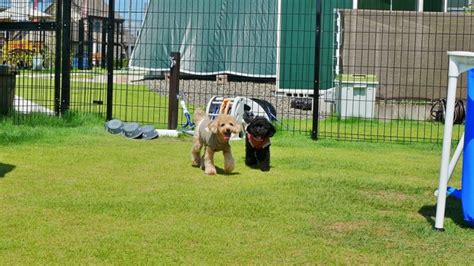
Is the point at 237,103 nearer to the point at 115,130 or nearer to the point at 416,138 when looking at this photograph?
the point at 115,130

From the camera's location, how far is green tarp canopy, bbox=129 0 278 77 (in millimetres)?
14000

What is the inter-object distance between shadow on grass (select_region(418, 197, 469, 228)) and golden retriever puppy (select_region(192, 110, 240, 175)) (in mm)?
1772

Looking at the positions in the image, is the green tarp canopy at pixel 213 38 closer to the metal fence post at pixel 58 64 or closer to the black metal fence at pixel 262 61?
the black metal fence at pixel 262 61

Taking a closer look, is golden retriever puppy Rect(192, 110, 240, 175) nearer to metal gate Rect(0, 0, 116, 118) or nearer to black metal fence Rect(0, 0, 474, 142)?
black metal fence Rect(0, 0, 474, 142)

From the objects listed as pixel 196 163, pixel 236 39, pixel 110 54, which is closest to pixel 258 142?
pixel 196 163

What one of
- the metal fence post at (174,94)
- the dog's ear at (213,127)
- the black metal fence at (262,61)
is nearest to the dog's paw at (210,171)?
the dog's ear at (213,127)

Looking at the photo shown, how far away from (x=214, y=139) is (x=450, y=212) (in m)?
2.11

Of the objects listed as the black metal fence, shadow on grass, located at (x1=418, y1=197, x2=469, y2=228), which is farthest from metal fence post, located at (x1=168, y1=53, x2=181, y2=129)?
shadow on grass, located at (x1=418, y1=197, x2=469, y2=228)

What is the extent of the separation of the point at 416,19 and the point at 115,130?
6.54 m

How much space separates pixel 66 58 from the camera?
30.0 ft

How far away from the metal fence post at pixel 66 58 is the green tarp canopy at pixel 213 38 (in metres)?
4.06

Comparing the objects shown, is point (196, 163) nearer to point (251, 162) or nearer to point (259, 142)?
point (251, 162)

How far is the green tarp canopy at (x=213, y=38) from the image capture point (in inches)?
551

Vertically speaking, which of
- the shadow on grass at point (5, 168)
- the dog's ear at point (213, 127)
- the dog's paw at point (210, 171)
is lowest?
the shadow on grass at point (5, 168)
